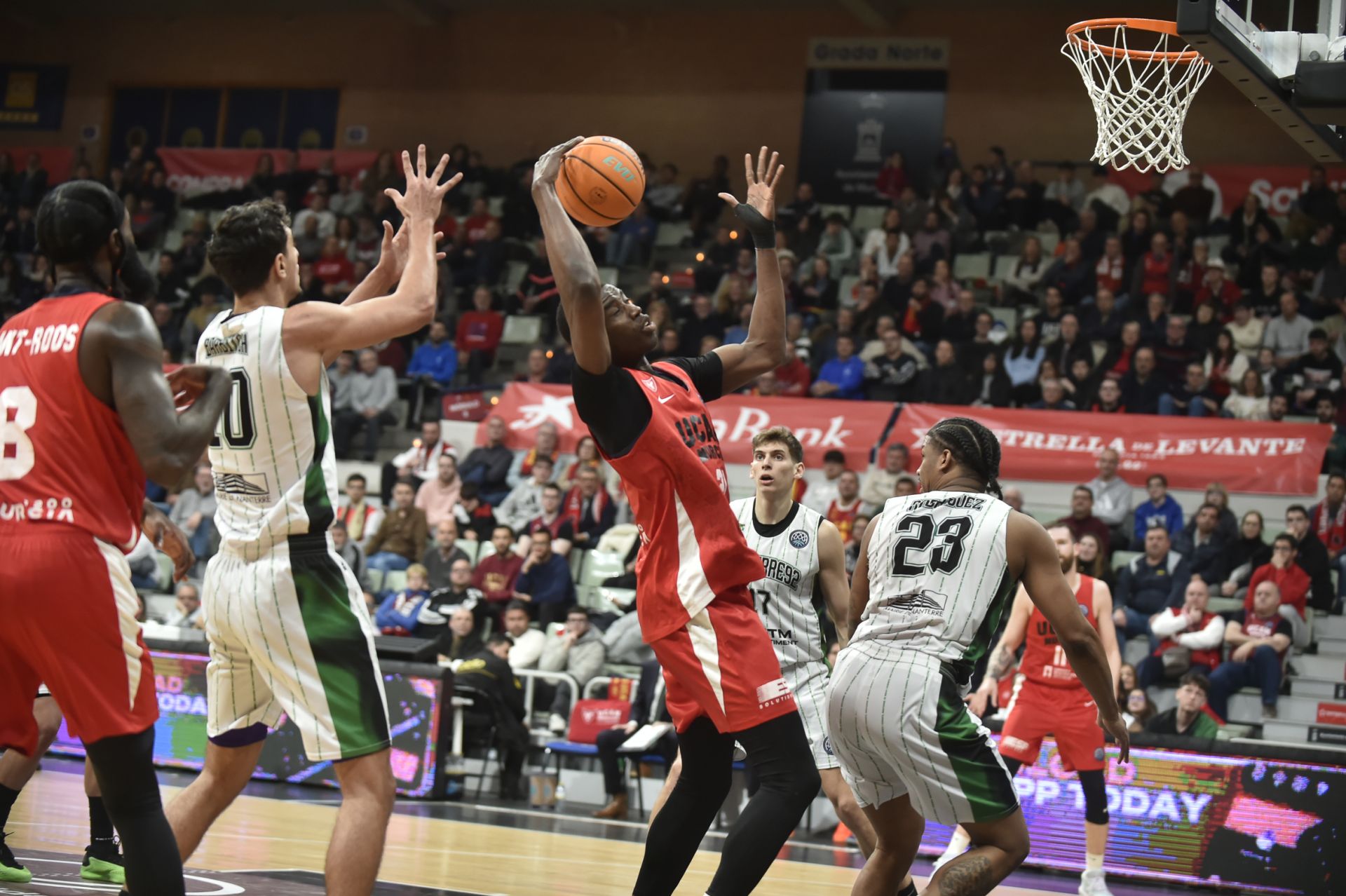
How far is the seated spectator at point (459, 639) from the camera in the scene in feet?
44.1

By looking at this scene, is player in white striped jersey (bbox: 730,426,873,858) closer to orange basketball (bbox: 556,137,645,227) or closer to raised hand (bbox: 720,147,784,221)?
raised hand (bbox: 720,147,784,221)

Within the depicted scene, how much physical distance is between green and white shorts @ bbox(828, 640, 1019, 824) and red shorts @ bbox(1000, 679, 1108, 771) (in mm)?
4032

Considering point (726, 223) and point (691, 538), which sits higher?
point (726, 223)

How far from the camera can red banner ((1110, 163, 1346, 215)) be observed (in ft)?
61.7

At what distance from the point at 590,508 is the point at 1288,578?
264 inches

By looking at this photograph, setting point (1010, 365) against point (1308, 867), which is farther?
point (1010, 365)

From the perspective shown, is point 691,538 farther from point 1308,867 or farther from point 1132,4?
point 1132,4

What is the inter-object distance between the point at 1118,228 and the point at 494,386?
25.9 ft

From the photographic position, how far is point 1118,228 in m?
17.8

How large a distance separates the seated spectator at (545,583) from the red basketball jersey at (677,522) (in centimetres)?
921

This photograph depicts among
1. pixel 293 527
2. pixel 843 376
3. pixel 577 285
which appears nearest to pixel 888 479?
pixel 843 376

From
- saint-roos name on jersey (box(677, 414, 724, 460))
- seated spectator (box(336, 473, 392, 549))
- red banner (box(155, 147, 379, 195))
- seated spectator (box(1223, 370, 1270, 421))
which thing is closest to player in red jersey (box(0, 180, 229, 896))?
saint-roos name on jersey (box(677, 414, 724, 460))

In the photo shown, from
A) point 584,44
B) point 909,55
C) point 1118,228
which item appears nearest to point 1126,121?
point 1118,228

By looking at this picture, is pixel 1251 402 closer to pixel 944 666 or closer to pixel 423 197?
pixel 944 666
